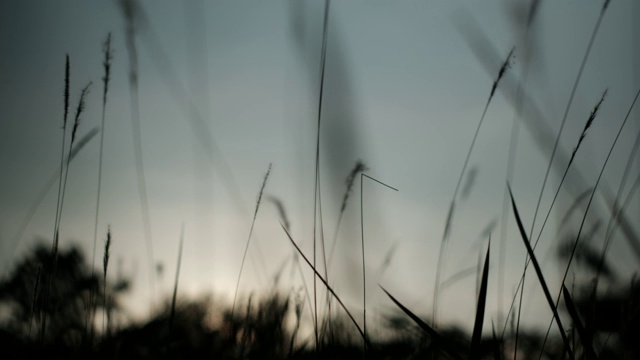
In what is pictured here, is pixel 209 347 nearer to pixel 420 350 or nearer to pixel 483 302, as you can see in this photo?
pixel 420 350

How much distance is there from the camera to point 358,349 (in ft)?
6.41

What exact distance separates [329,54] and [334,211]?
0.31 metres

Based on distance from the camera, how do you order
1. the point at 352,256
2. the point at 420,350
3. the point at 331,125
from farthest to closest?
1. the point at 420,350
2. the point at 352,256
3. the point at 331,125

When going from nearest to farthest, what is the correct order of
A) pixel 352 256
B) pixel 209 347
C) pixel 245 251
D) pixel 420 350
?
pixel 352 256 → pixel 420 350 → pixel 209 347 → pixel 245 251

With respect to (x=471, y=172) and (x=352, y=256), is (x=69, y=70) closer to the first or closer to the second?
(x=352, y=256)

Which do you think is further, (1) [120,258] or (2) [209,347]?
(1) [120,258]

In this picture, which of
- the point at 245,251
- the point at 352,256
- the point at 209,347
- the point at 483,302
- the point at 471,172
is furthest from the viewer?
the point at 471,172

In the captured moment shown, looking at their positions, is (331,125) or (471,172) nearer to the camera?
(331,125)

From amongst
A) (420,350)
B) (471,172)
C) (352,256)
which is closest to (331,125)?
(352,256)

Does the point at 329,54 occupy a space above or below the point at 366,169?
above

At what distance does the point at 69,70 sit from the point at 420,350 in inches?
46.7

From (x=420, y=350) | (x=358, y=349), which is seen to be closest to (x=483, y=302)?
(x=420, y=350)

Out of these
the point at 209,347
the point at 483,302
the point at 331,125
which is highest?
the point at 331,125

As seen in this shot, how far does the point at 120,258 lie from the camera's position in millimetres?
2510
